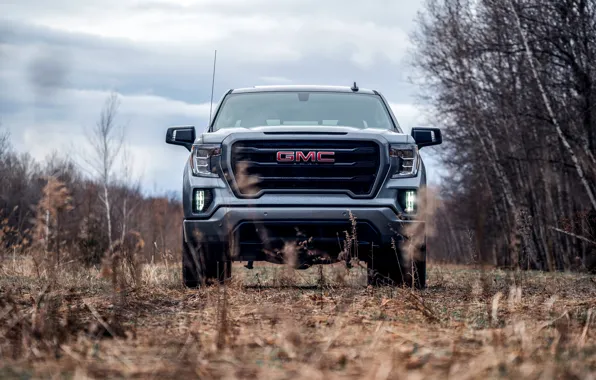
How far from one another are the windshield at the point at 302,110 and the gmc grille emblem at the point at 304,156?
1361 mm

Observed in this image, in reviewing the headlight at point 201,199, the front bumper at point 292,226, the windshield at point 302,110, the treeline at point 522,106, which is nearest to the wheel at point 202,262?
the front bumper at point 292,226

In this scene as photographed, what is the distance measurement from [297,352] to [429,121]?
2679 cm

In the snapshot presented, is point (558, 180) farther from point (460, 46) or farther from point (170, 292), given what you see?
point (170, 292)

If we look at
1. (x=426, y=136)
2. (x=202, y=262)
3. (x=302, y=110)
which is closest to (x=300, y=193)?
(x=202, y=262)

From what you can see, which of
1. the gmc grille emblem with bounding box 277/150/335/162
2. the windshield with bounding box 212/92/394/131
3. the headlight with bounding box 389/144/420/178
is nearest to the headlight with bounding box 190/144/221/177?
the gmc grille emblem with bounding box 277/150/335/162

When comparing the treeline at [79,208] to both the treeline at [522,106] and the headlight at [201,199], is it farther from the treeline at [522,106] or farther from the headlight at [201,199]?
the treeline at [522,106]

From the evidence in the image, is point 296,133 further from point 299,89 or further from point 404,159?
point 299,89

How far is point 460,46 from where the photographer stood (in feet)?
85.9

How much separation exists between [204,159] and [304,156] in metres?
0.90

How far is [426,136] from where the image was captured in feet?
26.2

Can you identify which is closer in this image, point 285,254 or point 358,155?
point 285,254

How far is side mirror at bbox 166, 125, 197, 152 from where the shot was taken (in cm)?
809

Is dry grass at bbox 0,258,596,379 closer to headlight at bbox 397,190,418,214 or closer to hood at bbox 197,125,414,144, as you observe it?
headlight at bbox 397,190,418,214

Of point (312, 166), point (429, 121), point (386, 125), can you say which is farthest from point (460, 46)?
point (312, 166)
